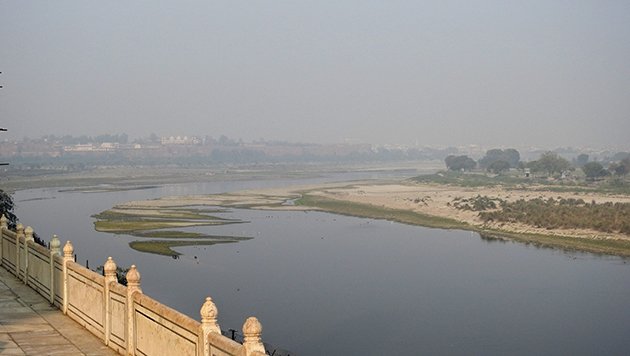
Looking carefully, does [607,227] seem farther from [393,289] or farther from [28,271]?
[28,271]

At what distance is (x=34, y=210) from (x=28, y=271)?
70.3 m

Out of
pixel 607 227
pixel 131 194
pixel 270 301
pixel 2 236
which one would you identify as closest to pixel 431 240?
pixel 607 227

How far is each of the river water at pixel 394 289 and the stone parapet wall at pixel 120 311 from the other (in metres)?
11.8

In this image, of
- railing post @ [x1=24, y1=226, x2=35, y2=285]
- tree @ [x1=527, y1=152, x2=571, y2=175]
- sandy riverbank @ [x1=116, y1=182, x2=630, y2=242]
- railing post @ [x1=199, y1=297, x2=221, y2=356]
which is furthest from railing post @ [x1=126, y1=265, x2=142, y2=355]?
tree @ [x1=527, y1=152, x2=571, y2=175]

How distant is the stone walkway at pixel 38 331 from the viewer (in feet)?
45.0

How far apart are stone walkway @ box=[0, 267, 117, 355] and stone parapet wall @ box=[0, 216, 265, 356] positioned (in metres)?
0.20

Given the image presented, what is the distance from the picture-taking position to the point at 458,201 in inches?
3656

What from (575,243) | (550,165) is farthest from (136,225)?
(550,165)

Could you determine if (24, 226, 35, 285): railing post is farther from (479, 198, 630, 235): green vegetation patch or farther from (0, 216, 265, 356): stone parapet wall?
(479, 198, 630, 235): green vegetation patch

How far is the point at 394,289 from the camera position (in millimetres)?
40406

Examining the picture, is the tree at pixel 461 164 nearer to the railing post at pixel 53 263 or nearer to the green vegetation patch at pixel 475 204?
the green vegetation patch at pixel 475 204

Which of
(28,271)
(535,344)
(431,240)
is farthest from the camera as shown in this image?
(431,240)

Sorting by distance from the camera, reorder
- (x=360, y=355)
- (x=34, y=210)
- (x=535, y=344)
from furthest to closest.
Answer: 1. (x=34, y=210)
2. (x=535, y=344)
3. (x=360, y=355)

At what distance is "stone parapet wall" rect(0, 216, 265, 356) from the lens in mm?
10109
